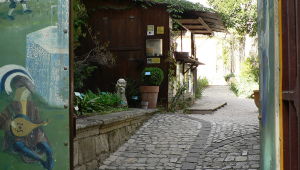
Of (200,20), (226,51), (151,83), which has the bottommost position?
(151,83)

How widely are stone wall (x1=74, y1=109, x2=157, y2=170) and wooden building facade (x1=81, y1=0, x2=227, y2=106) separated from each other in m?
3.86

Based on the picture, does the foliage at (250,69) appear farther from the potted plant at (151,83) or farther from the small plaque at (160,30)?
the potted plant at (151,83)

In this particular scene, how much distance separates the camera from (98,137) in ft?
18.9

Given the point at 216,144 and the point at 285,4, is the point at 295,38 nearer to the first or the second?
the point at 285,4

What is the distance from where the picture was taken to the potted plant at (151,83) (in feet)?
33.3

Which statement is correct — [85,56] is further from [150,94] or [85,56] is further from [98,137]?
[98,137]

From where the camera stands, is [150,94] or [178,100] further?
[178,100]

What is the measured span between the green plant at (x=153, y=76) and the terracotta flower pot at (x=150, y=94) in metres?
0.16

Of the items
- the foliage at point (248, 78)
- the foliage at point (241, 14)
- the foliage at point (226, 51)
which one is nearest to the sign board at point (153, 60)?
the foliage at point (241, 14)

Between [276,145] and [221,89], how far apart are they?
72.6ft

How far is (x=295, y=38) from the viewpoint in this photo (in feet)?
5.49

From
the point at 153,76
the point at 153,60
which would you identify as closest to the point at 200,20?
the point at 153,60

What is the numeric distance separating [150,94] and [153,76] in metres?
0.63

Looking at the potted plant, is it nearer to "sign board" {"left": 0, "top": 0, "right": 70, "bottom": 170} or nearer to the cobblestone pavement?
the cobblestone pavement
